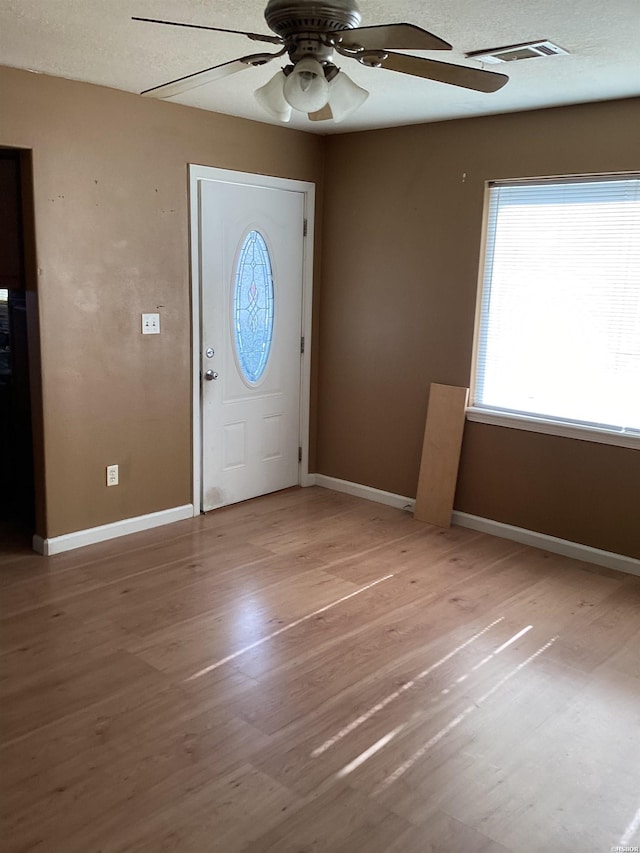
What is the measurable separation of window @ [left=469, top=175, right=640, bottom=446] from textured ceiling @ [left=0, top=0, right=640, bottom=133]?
1.72ft

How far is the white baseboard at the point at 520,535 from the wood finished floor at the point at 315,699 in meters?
0.10

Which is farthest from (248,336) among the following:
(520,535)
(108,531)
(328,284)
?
(520,535)

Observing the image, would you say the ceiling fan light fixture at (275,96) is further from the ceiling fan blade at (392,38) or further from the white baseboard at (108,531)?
the white baseboard at (108,531)

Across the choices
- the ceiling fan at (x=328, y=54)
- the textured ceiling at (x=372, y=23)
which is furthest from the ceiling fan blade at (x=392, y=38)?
the textured ceiling at (x=372, y=23)

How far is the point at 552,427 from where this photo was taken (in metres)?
4.24

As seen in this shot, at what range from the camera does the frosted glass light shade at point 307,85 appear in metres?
1.94

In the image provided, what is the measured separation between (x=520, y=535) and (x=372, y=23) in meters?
2.96

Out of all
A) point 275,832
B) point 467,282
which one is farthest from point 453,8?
point 275,832

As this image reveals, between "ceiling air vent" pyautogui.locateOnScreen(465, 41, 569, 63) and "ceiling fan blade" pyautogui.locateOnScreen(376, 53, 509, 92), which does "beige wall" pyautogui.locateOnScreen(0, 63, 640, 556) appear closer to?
"ceiling air vent" pyautogui.locateOnScreen(465, 41, 569, 63)

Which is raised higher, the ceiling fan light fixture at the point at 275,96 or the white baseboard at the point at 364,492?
the ceiling fan light fixture at the point at 275,96

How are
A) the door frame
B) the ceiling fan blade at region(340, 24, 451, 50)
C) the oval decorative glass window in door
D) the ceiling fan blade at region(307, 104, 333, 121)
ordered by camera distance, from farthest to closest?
the oval decorative glass window in door → the door frame → the ceiling fan blade at region(307, 104, 333, 121) → the ceiling fan blade at region(340, 24, 451, 50)

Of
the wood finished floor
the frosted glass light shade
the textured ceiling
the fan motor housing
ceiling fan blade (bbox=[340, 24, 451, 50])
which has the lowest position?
the wood finished floor

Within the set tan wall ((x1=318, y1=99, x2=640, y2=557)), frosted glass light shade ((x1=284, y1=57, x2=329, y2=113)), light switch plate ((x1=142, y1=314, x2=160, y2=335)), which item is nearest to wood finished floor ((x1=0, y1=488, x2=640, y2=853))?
tan wall ((x1=318, y1=99, x2=640, y2=557))

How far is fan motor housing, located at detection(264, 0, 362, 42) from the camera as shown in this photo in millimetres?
1845
